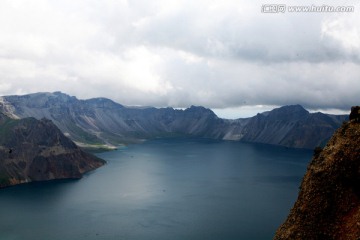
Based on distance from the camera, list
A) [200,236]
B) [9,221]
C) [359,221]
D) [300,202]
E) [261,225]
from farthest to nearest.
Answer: [9,221], [261,225], [200,236], [300,202], [359,221]

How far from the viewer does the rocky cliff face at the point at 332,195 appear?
61312 mm

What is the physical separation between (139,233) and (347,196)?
13320 cm

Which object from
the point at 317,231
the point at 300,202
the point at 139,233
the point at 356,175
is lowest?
the point at 139,233

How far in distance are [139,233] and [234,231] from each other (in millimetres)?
47792

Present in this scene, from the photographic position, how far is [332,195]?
208 ft

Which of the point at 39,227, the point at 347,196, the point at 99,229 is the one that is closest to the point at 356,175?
the point at 347,196

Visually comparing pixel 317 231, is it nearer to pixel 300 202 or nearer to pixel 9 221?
pixel 300 202

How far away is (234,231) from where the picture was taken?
173 meters

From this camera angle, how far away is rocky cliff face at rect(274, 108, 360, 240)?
61312 millimetres

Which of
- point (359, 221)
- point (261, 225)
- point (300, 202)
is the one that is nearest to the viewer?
point (359, 221)

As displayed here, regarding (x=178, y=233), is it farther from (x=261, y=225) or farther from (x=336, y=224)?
(x=336, y=224)

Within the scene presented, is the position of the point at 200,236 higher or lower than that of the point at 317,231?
lower

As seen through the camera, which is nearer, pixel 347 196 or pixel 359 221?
pixel 359 221

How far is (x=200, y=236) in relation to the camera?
167250mm
